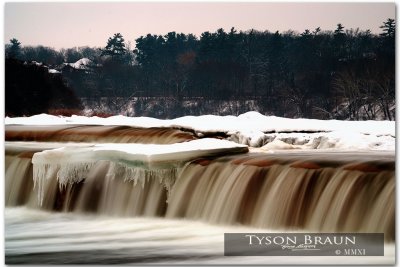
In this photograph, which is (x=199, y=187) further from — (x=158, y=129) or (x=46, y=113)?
(x=46, y=113)

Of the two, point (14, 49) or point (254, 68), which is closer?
point (14, 49)

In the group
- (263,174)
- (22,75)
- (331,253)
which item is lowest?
(331,253)

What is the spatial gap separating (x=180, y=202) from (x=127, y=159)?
67 cm

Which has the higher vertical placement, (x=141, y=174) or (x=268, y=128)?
(x=268, y=128)

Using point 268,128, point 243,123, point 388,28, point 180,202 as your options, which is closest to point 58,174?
point 180,202

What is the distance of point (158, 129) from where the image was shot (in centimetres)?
1115

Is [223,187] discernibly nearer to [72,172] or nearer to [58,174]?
[72,172]

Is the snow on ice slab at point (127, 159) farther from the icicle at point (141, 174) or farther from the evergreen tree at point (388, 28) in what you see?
the evergreen tree at point (388, 28)

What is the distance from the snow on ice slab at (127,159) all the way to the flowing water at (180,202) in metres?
0.02

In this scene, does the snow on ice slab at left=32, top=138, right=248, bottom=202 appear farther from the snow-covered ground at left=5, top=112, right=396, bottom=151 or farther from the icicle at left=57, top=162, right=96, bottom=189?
the snow-covered ground at left=5, top=112, right=396, bottom=151

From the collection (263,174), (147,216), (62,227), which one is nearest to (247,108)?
(263,174)

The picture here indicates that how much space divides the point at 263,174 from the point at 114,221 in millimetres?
1516

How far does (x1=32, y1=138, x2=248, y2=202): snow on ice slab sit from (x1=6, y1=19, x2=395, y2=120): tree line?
505 mm

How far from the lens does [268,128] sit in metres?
11.0
